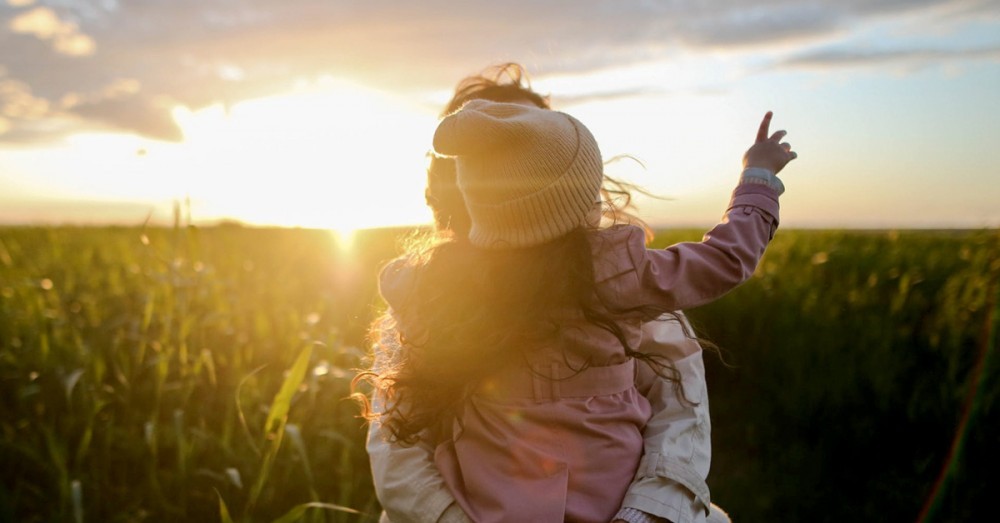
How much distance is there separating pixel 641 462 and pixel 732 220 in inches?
23.5

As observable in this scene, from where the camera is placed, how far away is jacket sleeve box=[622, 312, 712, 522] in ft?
5.35

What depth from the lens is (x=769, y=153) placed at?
1.78 metres

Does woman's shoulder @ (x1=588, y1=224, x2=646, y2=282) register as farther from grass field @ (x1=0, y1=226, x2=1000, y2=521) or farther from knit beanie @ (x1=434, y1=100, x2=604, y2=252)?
grass field @ (x1=0, y1=226, x2=1000, y2=521)

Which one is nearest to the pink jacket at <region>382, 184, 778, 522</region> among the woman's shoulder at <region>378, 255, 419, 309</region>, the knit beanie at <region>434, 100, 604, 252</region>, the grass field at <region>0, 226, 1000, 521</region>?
the knit beanie at <region>434, 100, 604, 252</region>

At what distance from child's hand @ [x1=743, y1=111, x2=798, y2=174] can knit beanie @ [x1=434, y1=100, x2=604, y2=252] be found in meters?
0.42

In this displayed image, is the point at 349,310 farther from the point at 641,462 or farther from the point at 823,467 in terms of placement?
the point at 641,462

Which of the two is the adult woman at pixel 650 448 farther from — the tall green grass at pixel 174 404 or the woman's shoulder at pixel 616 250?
the tall green grass at pixel 174 404

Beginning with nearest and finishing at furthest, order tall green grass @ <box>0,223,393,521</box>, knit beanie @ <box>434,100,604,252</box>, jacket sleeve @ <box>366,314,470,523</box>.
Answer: knit beanie @ <box>434,100,604,252</box> < jacket sleeve @ <box>366,314,470,523</box> < tall green grass @ <box>0,223,393,521</box>

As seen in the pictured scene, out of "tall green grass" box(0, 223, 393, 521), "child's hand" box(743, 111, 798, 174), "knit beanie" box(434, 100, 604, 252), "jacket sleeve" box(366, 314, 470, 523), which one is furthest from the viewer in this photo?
"tall green grass" box(0, 223, 393, 521)

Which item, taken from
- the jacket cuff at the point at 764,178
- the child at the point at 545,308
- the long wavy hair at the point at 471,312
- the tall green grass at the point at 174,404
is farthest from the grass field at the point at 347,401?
the jacket cuff at the point at 764,178

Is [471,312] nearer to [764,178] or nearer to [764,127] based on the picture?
[764,178]

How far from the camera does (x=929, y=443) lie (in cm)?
323

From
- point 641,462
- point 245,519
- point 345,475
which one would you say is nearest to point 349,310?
point 345,475

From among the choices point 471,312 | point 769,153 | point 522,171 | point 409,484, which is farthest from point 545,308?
point 769,153
